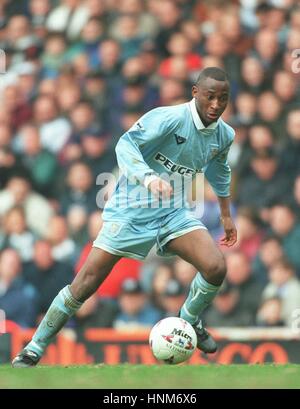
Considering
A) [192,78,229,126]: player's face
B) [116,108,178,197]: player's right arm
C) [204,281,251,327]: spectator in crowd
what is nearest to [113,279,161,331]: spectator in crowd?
[204,281,251,327]: spectator in crowd

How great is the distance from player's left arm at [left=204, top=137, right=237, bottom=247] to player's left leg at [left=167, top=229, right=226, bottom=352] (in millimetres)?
610

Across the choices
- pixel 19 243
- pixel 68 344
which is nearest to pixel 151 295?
pixel 68 344

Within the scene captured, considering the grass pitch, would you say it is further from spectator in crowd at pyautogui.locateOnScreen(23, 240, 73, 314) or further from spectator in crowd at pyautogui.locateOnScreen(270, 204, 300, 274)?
spectator in crowd at pyautogui.locateOnScreen(23, 240, 73, 314)

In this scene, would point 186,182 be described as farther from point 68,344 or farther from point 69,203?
point 69,203

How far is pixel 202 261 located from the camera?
25.5 feet

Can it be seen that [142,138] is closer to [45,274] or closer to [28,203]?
[45,274]

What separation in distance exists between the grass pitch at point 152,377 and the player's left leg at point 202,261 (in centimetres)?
55

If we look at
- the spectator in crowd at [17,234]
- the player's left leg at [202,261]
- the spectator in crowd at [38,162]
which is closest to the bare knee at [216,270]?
the player's left leg at [202,261]

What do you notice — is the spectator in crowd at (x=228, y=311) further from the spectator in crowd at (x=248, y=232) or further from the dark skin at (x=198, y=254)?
the dark skin at (x=198, y=254)

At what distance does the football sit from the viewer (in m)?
7.78

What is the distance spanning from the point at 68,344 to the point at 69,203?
1.88 metres

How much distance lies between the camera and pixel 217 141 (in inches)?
317

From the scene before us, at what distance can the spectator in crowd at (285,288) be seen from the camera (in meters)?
10.7

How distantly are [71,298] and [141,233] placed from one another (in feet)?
2.30
